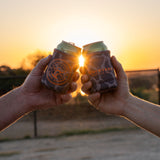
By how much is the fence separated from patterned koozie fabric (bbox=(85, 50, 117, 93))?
16.5 ft

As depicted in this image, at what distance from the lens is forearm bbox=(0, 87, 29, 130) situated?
1865 millimetres

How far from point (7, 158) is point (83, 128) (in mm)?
2885

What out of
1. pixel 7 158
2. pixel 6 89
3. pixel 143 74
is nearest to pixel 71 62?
pixel 7 158

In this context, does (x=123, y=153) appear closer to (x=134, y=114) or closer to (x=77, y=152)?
(x=77, y=152)

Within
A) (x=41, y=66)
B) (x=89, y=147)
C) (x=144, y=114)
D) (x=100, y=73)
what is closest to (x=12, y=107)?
(x=41, y=66)

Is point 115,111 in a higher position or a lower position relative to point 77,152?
higher

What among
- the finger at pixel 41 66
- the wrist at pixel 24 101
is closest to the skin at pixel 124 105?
the finger at pixel 41 66

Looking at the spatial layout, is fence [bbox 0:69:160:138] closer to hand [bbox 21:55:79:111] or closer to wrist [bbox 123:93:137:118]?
hand [bbox 21:55:79:111]

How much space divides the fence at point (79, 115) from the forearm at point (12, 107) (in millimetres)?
4819

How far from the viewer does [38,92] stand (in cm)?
209

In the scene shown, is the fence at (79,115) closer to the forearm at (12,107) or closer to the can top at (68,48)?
the forearm at (12,107)

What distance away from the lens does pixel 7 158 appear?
178 inches

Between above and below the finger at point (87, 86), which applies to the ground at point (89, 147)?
below

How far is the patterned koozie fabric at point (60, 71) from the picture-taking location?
1.90 meters
